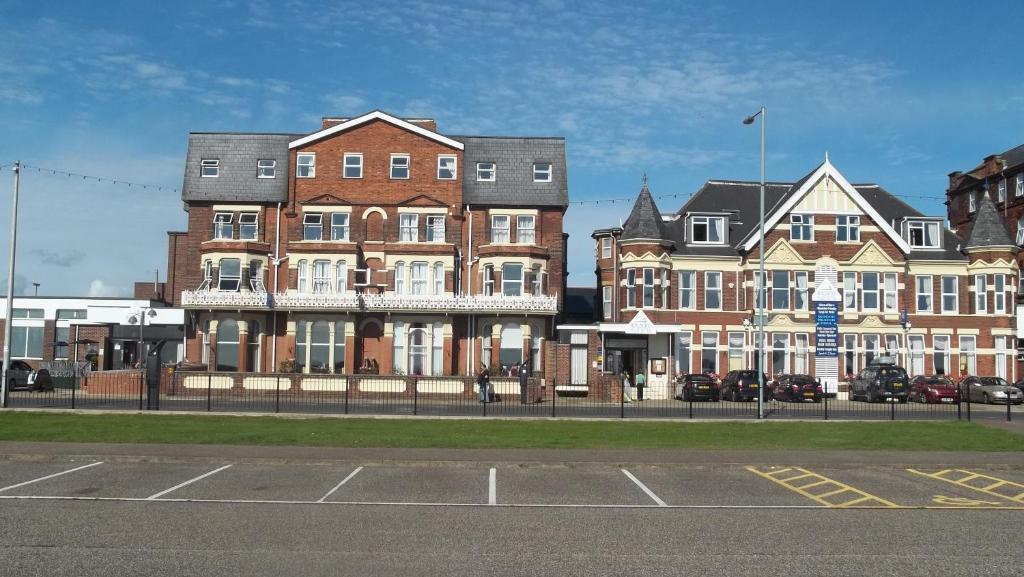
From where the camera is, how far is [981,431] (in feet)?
87.2

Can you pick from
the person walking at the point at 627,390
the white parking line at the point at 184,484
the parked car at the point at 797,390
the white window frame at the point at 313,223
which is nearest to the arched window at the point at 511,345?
the person walking at the point at 627,390

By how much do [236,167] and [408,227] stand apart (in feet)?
33.8

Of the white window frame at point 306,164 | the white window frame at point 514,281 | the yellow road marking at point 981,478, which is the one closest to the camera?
the yellow road marking at point 981,478

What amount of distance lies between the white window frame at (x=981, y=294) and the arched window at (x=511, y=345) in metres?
25.4

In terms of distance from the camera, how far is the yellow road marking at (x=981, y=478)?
16094 mm

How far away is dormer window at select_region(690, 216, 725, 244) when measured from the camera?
170 ft

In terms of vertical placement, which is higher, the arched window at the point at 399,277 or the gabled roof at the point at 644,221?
→ the gabled roof at the point at 644,221

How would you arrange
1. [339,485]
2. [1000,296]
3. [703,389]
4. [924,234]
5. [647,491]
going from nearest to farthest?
[647,491]
[339,485]
[703,389]
[1000,296]
[924,234]

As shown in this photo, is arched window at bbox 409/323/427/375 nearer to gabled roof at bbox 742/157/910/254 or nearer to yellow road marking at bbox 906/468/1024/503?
gabled roof at bbox 742/157/910/254

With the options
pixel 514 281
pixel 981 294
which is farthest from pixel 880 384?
pixel 514 281

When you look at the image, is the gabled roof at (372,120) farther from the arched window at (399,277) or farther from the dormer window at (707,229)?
the dormer window at (707,229)

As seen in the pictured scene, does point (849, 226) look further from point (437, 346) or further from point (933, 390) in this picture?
point (437, 346)

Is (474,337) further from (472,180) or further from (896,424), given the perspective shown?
(896,424)

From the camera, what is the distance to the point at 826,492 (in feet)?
53.4
